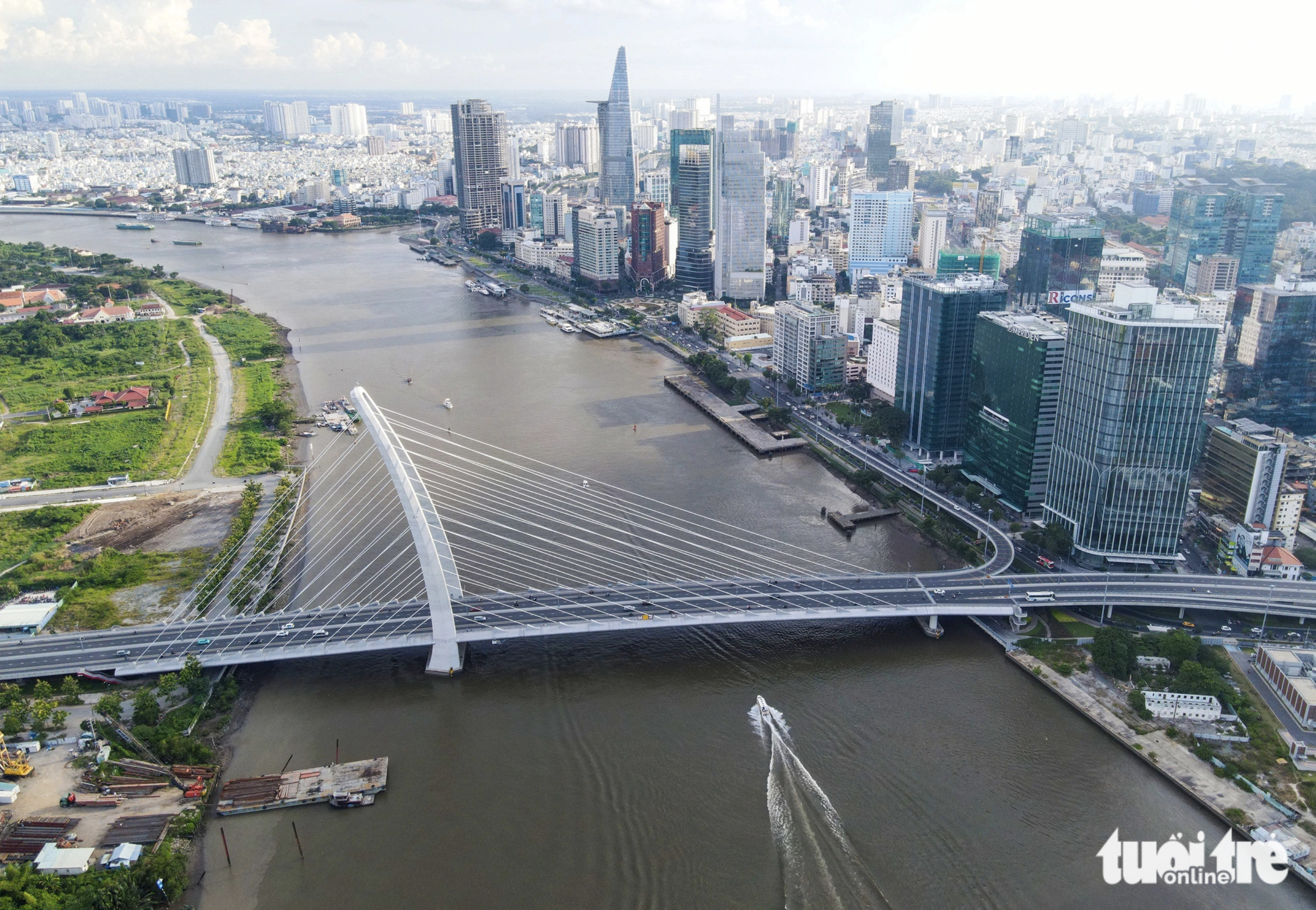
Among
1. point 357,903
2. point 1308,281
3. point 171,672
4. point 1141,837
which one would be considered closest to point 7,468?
point 171,672

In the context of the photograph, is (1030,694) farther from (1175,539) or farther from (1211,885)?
(1175,539)

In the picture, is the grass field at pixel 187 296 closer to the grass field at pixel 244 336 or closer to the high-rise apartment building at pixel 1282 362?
the grass field at pixel 244 336

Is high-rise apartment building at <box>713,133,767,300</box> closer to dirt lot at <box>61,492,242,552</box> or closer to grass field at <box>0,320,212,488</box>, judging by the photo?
grass field at <box>0,320,212,488</box>

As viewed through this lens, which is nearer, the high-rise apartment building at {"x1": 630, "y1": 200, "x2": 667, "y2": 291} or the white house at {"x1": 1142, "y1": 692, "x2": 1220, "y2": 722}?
the white house at {"x1": 1142, "y1": 692, "x2": 1220, "y2": 722}

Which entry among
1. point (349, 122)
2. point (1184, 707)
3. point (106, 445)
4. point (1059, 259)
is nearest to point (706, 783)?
point (1184, 707)

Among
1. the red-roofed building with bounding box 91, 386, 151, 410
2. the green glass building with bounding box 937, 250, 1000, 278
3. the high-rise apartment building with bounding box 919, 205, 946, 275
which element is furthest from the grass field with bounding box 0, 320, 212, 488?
the high-rise apartment building with bounding box 919, 205, 946, 275

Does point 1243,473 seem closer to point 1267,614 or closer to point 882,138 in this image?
point 1267,614
